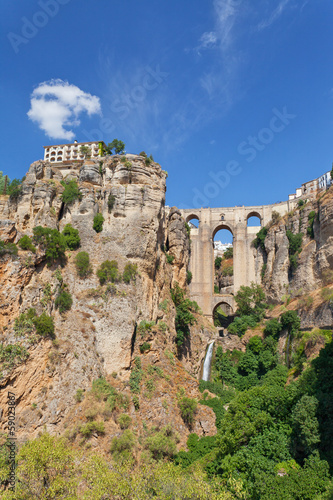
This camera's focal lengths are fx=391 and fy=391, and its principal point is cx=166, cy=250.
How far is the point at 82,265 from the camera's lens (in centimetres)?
3155

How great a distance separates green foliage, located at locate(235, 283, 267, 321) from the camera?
49094 millimetres

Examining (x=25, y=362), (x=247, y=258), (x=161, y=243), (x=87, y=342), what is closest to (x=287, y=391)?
(x=87, y=342)

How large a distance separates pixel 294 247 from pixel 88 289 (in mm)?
29455

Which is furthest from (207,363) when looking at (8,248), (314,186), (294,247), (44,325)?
(314,186)

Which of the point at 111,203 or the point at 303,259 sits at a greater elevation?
the point at 111,203

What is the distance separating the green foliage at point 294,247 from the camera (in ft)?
159

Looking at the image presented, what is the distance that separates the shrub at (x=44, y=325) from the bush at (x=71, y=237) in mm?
7375

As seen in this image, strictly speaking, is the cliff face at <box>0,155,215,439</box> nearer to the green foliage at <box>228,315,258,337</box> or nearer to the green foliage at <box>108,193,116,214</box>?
the green foliage at <box>108,193,116,214</box>

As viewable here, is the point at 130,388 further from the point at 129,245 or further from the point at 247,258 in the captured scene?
the point at 247,258

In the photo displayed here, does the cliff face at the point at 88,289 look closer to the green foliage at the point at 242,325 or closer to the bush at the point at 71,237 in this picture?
the bush at the point at 71,237

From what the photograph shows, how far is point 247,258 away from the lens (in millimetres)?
55312

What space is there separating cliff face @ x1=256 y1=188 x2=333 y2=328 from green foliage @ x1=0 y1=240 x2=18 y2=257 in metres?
26.8

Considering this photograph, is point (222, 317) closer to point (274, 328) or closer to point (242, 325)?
point (242, 325)

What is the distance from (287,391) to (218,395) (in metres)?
14.1
